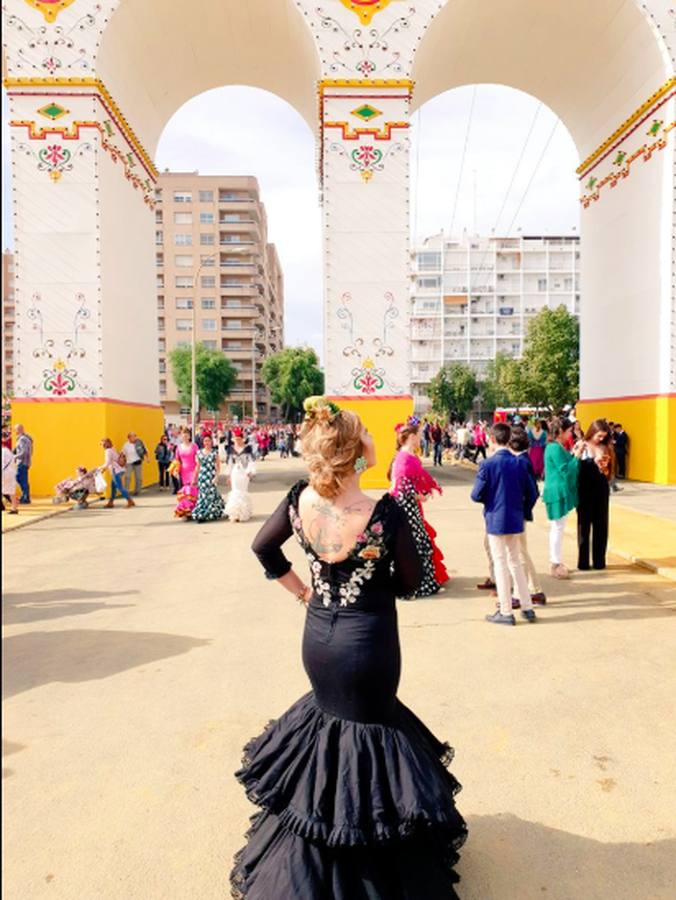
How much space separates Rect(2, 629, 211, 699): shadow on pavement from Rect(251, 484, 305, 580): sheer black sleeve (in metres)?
2.80

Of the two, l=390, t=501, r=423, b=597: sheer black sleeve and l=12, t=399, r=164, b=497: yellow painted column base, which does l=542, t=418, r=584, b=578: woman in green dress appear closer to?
l=390, t=501, r=423, b=597: sheer black sleeve

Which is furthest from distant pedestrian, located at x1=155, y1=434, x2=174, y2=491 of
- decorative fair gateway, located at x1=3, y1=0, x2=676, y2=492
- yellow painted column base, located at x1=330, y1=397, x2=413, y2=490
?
yellow painted column base, located at x1=330, y1=397, x2=413, y2=490

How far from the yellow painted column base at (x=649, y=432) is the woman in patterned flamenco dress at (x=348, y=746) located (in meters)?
15.9

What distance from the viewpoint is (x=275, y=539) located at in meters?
2.83

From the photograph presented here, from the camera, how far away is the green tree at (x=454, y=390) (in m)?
67.9

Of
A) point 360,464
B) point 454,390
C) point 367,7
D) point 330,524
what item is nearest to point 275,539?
point 330,524

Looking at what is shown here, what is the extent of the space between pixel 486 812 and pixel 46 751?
7.98ft

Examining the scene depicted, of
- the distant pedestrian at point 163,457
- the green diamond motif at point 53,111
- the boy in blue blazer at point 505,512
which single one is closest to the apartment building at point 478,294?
the distant pedestrian at point 163,457

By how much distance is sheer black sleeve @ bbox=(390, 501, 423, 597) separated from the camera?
260 cm

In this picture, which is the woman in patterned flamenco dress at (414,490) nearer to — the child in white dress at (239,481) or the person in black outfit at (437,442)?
the child in white dress at (239,481)

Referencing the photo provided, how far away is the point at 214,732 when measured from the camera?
4086mm

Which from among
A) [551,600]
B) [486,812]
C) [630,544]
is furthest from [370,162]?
[486,812]

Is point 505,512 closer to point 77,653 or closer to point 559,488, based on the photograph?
point 559,488

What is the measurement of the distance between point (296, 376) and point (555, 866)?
2508 inches
